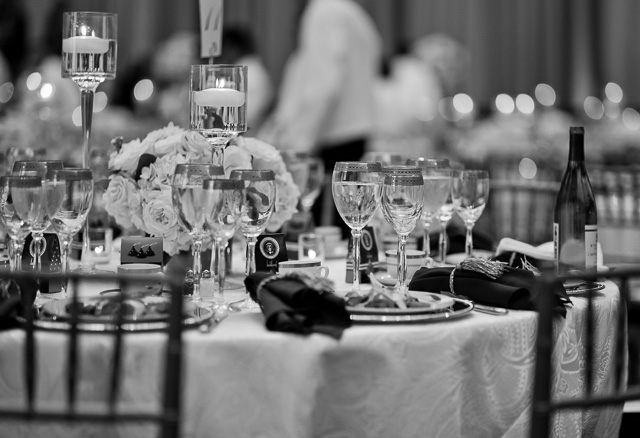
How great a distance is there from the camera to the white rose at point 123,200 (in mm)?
1975

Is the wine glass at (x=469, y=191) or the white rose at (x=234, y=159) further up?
the white rose at (x=234, y=159)

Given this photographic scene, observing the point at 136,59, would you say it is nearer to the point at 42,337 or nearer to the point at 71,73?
the point at 71,73

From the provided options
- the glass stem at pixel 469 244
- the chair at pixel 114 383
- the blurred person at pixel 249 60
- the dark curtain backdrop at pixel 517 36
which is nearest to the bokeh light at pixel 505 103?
the dark curtain backdrop at pixel 517 36

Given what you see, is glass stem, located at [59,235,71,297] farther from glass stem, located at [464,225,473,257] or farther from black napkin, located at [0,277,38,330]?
glass stem, located at [464,225,473,257]

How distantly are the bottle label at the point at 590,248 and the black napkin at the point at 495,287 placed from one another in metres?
0.19

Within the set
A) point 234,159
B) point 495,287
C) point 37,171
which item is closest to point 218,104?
point 234,159

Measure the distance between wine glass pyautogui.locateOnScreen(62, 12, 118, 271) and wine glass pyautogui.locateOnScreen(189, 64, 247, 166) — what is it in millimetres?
254

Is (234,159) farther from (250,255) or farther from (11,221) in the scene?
(11,221)

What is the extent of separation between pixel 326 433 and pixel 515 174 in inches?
182

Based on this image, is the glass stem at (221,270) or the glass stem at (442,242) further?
the glass stem at (442,242)

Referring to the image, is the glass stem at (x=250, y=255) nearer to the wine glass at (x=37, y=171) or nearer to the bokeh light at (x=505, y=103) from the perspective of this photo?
the wine glass at (x=37, y=171)

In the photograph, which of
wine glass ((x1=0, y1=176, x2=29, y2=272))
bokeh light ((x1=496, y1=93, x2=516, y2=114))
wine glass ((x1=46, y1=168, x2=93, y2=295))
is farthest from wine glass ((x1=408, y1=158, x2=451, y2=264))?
bokeh light ((x1=496, y1=93, x2=516, y2=114))

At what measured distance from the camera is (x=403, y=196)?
1.72 metres

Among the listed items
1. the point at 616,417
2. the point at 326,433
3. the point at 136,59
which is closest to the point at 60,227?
the point at 326,433
